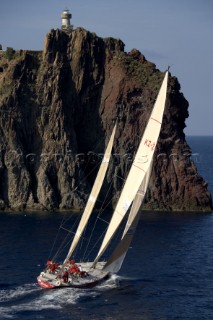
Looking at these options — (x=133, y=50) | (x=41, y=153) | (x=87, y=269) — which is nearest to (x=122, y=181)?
(x=41, y=153)

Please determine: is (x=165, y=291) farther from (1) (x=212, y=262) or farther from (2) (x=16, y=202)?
(2) (x=16, y=202)

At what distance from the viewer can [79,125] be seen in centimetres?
15675

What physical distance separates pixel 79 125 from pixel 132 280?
68.3m

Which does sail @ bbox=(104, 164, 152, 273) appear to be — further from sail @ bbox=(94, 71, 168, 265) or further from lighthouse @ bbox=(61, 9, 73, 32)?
lighthouse @ bbox=(61, 9, 73, 32)

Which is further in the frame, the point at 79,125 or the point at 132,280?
the point at 79,125

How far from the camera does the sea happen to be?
262 feet

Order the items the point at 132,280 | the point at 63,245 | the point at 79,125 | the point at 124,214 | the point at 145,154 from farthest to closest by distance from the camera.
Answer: the point at 79,125 → the point at 63,245 → the point at 132,280 → the point at 124,214 → the point at 145,154

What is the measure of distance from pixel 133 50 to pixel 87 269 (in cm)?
7564

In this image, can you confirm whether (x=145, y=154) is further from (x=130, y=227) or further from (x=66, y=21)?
(x=66, y=21)

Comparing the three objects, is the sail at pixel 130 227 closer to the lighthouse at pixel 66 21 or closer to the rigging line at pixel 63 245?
the rigging line at pixel 63 245

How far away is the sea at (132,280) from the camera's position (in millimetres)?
79938

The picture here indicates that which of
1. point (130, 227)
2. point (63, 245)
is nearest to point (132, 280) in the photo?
point (130, 227)

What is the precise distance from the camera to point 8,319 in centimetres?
7600

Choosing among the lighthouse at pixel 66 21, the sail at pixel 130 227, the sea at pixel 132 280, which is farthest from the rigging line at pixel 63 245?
the lighthouse at pixel 66 21
